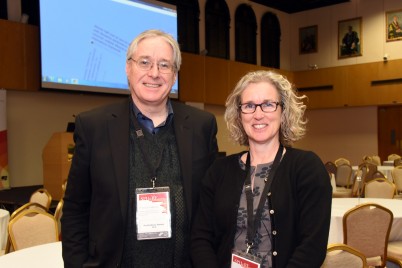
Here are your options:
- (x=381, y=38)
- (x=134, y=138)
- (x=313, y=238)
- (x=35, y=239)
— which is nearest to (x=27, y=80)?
(x=35, y=239)

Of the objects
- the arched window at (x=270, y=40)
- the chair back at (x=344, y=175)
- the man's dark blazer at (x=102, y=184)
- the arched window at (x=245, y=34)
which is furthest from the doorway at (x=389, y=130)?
the man's dark blazer at (x=102, y=184)

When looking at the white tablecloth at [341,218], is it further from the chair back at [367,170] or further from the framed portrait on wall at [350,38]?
the framed portrait on wall at [350,38]

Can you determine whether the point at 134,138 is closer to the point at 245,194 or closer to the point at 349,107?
the point at 245,194

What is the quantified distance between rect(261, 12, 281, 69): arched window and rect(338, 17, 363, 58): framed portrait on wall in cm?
200

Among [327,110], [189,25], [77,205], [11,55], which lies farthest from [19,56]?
[327,110]

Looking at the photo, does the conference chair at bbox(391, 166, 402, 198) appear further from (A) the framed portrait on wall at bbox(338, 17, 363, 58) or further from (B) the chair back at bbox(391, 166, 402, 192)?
(A) the framed portrait on wall at bbox(338, 17, 363, 58)

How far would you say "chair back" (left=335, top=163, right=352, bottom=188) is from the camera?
904cm

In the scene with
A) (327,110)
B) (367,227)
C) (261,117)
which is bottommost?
(367,227)

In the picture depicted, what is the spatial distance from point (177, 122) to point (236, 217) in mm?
500

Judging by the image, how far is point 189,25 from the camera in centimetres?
1160

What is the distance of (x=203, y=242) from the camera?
185cm

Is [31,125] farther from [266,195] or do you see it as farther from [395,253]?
[266,195]

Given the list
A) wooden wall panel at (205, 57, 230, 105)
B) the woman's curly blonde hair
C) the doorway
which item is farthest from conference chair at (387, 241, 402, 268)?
the doorway

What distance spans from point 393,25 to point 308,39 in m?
2.78
